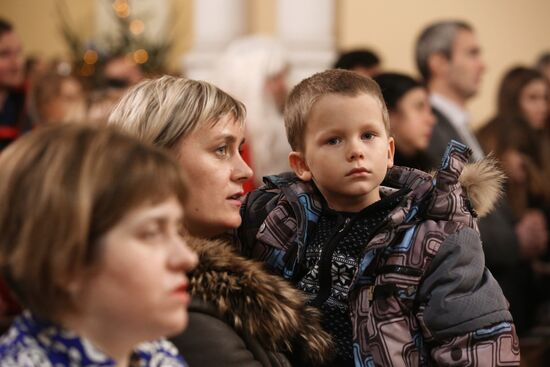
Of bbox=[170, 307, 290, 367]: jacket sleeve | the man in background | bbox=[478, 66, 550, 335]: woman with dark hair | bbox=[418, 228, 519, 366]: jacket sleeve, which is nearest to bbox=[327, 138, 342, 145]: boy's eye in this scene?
bbox=[418, 228, 519, 366]: jacket sleeve

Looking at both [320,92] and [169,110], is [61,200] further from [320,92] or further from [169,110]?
[320,92]

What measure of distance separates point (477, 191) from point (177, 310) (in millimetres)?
955

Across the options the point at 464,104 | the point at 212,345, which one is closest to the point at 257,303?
the point at 212,345

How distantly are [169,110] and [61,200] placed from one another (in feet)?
2.51

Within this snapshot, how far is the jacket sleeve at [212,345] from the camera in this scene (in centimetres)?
181

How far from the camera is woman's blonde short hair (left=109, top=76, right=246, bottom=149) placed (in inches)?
80.2

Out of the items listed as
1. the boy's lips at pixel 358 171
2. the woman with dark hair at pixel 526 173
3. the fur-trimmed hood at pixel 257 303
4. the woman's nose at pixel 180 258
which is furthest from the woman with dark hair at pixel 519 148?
the woman's nose at pixel 180 258

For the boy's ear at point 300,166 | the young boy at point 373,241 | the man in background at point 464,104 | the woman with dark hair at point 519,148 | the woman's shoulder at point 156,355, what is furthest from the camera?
the woman with dark hair at point 519,148

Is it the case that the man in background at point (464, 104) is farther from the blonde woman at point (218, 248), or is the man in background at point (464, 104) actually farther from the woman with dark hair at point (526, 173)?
the blonde woman at point (218, 248)

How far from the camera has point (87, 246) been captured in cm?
132

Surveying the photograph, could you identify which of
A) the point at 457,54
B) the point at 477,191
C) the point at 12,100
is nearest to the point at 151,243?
the point at 477,191

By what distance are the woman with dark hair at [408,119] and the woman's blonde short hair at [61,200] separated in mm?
2533

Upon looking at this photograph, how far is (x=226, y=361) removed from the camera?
1.81 meters

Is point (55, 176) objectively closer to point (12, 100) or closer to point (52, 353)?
point (52, 353)
